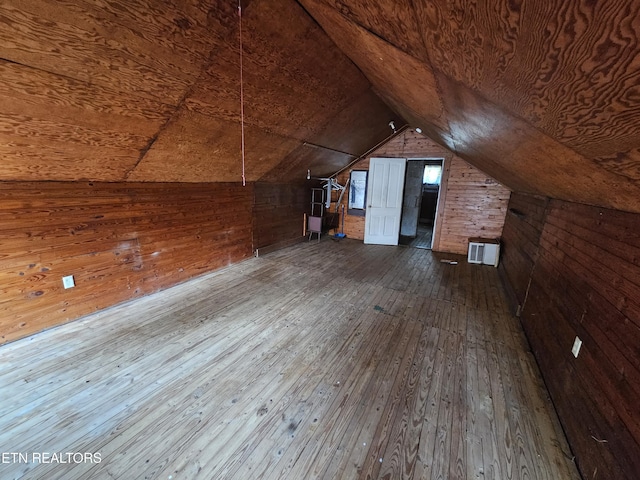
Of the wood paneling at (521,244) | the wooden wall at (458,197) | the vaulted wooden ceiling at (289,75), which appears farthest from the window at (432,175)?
the vaulted wooden ceiling at (289,75)

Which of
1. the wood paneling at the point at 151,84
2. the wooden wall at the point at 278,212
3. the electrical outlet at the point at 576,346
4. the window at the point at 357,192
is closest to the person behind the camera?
the wood paneling at the point at 151,84

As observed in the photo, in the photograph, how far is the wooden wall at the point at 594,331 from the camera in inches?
51.0

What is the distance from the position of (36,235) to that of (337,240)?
528 cm

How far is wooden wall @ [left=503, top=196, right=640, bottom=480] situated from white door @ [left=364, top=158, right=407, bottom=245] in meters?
3.59

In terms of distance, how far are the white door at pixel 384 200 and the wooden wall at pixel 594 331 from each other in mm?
3594

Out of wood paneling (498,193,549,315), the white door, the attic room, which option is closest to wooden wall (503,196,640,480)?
the attic room

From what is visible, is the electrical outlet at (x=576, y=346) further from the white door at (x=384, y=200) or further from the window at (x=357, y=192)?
the window at (x=357, y=192)

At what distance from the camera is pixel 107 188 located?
2.86m

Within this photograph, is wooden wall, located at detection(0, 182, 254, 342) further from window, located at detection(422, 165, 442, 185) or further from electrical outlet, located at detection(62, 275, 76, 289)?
window, located at detection(422, 165, 442, 185)

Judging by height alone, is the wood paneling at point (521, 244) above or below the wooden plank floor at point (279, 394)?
above

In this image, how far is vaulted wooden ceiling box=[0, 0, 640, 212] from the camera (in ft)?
2.48

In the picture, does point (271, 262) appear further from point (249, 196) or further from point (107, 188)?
point (107, 188)

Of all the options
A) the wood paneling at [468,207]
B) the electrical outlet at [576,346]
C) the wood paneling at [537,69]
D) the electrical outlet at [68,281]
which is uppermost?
the wood paneling at [537,69]

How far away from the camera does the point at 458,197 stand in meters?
5.68
